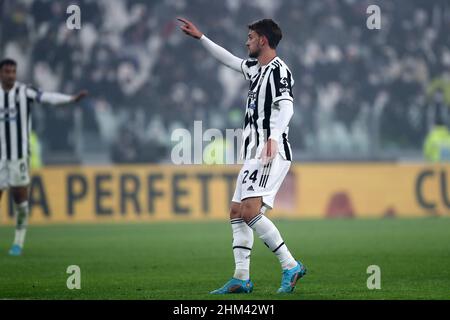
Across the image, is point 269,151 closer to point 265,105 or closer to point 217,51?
point 265,105

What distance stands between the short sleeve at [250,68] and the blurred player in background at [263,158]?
0.04 metres

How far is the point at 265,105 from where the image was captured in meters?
8.70

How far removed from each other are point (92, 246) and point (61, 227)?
437cm

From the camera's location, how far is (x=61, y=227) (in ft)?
61.8

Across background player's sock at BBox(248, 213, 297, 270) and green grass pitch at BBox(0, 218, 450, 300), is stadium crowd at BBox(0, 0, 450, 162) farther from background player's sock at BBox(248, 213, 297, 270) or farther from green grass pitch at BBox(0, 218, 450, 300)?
background player's sock at BBox(248, 213, 297, 270)

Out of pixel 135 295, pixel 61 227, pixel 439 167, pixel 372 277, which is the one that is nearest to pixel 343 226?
pixel 439 167

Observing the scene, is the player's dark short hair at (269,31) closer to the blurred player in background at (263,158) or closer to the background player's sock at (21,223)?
the blurred player in background at (263,158)

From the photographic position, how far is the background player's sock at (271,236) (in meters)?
8.59

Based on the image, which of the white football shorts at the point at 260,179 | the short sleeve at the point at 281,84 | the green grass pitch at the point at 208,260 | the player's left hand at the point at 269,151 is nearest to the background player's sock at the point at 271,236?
the white football shorts at the point at 260,179

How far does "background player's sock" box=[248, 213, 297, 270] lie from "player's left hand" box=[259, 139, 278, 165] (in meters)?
0.53

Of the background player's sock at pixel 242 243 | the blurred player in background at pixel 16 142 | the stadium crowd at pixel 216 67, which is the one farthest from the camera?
the stadium crowd at pixel 216 67

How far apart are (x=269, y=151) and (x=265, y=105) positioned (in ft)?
1.72

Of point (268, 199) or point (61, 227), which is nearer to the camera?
point (268, 199)
